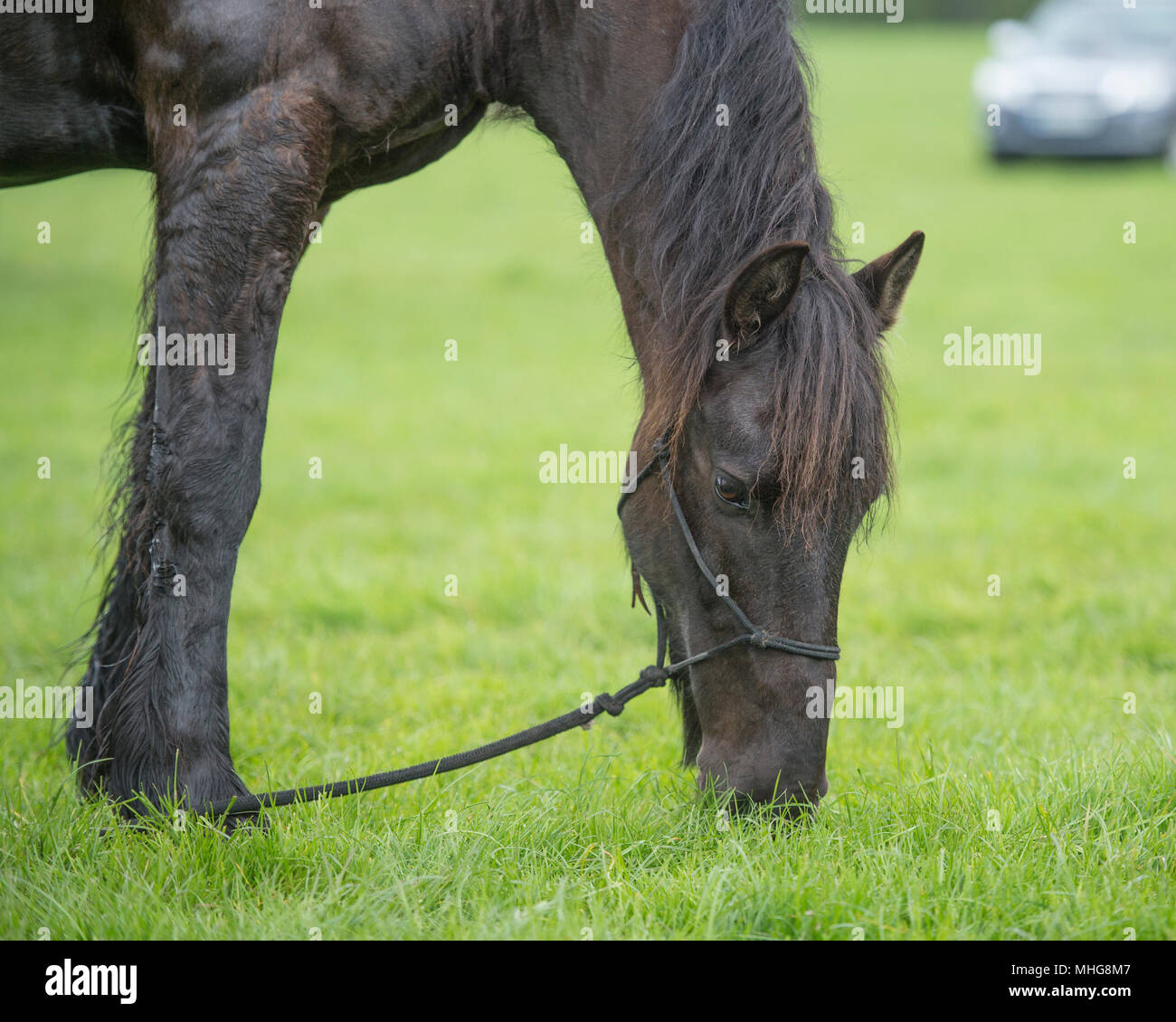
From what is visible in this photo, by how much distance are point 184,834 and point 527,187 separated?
710 inches

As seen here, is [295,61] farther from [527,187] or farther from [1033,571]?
[527,187]

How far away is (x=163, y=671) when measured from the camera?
2865mm

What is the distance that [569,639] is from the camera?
5.02 meters

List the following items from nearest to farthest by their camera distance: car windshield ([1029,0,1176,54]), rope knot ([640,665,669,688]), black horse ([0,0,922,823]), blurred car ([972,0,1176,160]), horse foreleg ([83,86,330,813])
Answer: black horse ([0,0,922,823]), horse foreleg ([83,86,330,813]), rope knot ([640,665,669,688]), blurred car ([972,0,1176,160]), car windshield ([1029,0,1176,54])

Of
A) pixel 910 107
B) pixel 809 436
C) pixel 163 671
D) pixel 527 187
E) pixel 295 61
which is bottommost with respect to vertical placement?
pixel 163 671

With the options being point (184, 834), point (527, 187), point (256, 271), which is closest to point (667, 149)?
point (256, 271)

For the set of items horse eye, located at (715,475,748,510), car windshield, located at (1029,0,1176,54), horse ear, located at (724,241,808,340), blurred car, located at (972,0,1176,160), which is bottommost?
horse eye, located at (715,475,748,510)

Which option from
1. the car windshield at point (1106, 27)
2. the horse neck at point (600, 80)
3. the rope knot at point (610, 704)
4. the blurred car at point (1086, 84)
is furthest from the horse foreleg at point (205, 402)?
the car windshield at point (1106, 27)

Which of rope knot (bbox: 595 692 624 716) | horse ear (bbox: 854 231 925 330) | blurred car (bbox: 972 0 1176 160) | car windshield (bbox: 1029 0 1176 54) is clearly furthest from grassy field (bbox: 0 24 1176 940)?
car windshield (bbox: 1029 0 1176 54)

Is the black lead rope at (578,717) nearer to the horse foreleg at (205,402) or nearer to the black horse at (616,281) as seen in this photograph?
the black horse at (616,281)

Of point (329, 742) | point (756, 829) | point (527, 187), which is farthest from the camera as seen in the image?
point (527, 187)

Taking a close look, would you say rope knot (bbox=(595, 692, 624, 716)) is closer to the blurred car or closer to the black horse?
the black horse

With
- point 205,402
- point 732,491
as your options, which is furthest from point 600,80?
point 205,402

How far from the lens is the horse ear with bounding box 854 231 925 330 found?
284 centimetres
